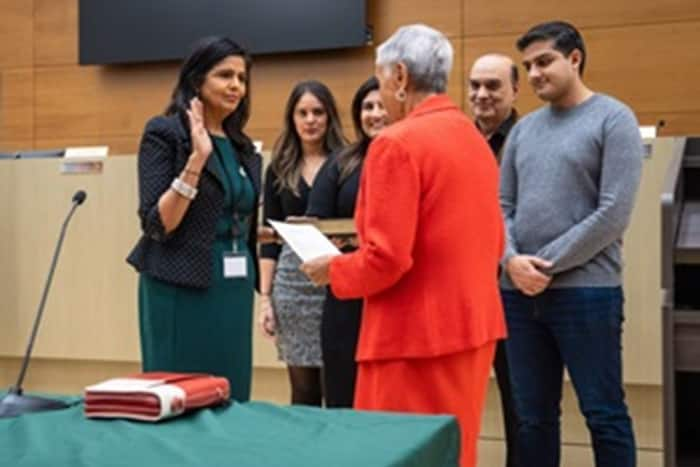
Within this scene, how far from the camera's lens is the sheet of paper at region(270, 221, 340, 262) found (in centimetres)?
186

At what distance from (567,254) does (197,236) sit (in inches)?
35.9

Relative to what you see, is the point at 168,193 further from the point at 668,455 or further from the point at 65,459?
the point at 668,455

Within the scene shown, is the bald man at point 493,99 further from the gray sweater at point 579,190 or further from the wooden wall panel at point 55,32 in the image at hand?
the wooden wall panel at point 55,32

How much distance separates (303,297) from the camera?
2.77m

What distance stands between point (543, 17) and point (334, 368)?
254 centimetres

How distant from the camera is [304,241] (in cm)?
189

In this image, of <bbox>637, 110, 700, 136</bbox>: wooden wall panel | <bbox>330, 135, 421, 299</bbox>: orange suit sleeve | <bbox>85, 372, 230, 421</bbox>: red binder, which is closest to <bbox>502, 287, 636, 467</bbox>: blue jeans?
<bbox>330, 135, 421, 299</bbox>: orange suit sleeve

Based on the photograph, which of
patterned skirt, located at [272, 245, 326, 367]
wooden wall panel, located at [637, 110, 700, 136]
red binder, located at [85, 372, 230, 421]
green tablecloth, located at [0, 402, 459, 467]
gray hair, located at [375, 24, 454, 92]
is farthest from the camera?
wooden wall panel, located at [637, 110, 700, 136]

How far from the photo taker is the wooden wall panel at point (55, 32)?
5219 millimetres

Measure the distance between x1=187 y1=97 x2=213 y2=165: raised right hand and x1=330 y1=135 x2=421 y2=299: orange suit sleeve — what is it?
52 centimetres

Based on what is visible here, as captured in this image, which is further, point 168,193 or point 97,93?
point 97,93

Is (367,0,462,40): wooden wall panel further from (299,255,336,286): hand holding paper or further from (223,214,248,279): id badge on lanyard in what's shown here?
(299,255,336,286): hand holding paper

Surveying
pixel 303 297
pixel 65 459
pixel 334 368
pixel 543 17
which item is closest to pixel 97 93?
pixel 543 17

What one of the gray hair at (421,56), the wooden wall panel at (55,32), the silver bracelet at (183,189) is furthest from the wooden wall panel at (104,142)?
the gray hair at (421,56)
